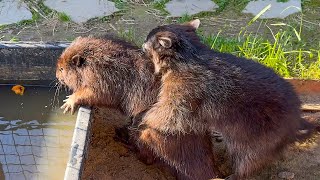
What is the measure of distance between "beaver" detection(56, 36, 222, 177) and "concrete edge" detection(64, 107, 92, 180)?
16 centimetres

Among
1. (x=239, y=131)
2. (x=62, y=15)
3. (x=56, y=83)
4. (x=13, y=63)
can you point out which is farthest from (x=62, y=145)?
(x=62, y=15)

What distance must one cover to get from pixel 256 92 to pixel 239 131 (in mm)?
299

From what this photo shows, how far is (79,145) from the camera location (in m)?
4.12

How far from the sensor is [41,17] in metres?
6.84

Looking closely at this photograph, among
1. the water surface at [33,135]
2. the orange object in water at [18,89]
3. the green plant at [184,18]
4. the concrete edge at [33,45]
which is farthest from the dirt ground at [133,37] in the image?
the orange object in water at [18,89]

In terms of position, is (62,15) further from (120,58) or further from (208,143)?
(208,143)

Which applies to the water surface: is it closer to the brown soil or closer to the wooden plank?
the brown soil

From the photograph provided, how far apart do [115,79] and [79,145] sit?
25.3 inches

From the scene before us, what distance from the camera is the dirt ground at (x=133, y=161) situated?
15.2 ft

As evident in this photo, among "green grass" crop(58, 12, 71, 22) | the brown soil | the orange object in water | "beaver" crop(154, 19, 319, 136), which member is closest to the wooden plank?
"beaver" crop(154, 19, 319, 136)

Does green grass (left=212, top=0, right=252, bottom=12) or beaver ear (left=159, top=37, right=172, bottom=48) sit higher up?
beaver ear (left=159, top=37, right=172, bottom=48)

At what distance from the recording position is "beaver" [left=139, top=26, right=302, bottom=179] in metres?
4.11

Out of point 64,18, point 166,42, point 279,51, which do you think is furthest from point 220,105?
point 64,18

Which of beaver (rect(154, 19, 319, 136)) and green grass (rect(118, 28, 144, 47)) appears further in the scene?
green grass (rect(118, 28, 144, 47))
